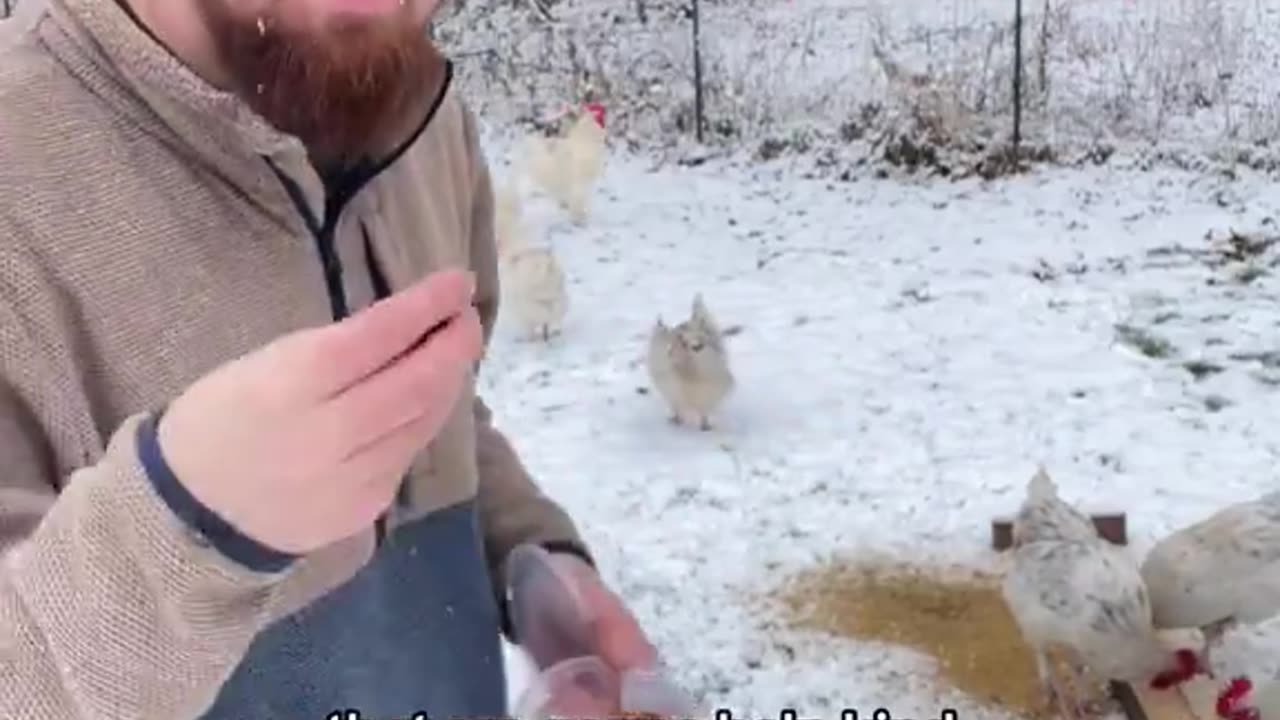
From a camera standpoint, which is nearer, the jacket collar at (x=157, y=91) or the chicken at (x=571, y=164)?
the jacket collar at (x=157, y=91)

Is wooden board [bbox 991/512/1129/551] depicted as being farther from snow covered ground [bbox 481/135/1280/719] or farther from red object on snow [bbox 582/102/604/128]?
red object on snow [bbox 582/102/604/128]

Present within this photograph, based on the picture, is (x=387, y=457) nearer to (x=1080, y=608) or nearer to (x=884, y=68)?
(x=1080, y=608)

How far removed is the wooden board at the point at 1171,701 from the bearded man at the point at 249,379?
7.79 feet

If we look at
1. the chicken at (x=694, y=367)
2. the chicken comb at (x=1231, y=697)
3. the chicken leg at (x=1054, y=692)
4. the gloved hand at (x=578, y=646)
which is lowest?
the chicken leg at (x=1054, y=692)

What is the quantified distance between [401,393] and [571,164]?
23.5 ft

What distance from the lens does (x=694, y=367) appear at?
5270 millimetres

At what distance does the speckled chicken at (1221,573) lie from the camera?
12.1 ft

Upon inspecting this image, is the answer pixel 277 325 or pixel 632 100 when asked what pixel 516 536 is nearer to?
pixel 277 325

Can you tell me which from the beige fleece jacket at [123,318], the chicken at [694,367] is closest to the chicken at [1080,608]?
the chicken at [694,367]

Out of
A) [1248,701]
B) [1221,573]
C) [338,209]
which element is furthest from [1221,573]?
[338,209]

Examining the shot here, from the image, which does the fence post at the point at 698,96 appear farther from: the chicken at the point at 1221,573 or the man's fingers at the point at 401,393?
the man's fingers at the point at 401,393

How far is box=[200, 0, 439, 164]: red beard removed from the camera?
1.06 m

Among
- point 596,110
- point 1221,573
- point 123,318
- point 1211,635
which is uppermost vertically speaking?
point 123,318

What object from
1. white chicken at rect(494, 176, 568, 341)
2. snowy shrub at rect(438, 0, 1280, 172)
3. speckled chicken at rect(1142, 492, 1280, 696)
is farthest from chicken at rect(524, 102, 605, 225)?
speckled chicken at rect(1142, 492, 1280, 696)
